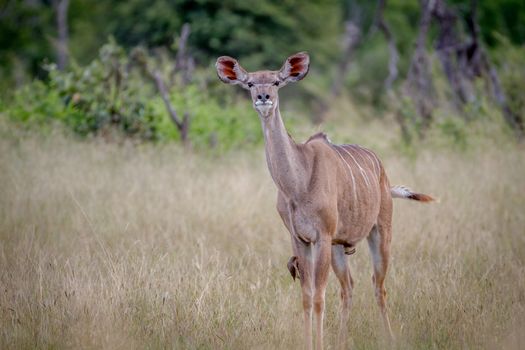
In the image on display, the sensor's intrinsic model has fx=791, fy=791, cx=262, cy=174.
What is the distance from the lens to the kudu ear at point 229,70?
5.12 meters

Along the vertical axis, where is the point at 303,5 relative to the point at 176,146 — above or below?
above

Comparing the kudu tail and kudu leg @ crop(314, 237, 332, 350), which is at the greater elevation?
the kudu tail

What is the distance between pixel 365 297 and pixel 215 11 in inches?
637

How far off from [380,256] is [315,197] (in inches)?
38.3

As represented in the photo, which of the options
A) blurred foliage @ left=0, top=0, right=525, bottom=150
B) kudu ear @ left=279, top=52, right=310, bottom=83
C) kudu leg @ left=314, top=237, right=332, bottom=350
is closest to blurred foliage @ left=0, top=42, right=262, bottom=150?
blurred foliage @ left=0, top=0, right=525, bottom=150

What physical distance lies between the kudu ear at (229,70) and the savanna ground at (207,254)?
1.31 m

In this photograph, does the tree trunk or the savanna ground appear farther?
the tree trunk

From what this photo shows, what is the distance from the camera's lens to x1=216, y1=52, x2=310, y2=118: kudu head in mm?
4684

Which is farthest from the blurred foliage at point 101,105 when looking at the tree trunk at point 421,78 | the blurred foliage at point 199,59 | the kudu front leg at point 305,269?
the kudu front leg at point 305,269

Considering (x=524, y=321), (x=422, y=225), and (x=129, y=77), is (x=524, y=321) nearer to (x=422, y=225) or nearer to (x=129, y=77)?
(x=422, y=225)

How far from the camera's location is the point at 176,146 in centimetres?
1048

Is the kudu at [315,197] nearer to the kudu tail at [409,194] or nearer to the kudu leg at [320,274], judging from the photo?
the kudu leg at [320,274]

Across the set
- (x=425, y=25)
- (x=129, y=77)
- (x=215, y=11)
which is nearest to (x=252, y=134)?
(x=129, y=77)

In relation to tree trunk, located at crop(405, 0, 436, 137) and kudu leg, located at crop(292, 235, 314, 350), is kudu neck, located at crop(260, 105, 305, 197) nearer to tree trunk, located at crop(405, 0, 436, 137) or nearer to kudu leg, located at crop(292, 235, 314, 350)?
kudu leg, located at crop(292, 235, 314, 350)
